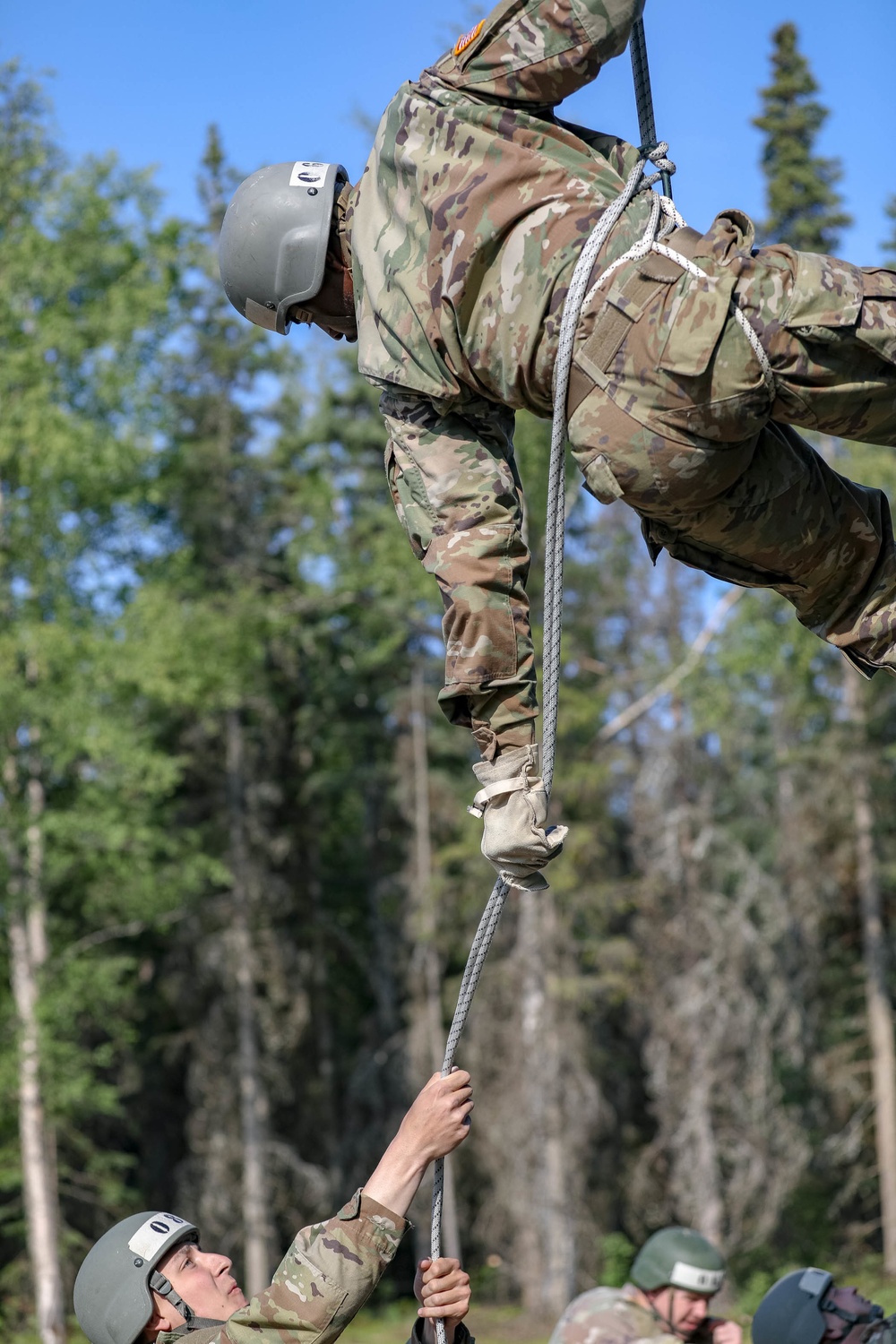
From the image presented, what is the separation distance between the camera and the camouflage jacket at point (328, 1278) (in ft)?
11.2

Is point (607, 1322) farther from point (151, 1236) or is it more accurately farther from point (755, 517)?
point (755, 517)

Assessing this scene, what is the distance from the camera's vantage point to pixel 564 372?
320cm

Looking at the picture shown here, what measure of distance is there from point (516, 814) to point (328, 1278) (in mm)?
1105

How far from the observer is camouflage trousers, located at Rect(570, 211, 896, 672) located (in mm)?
3072

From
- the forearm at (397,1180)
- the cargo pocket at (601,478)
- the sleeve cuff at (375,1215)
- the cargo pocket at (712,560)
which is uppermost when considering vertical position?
the cargo pocket at (601,478)

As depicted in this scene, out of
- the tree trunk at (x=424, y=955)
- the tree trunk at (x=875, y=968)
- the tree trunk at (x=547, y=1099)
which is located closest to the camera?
the tree trunk at (x=547, y=1099)

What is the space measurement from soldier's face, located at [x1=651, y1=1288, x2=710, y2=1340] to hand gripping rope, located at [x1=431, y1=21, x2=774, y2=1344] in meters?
4.25

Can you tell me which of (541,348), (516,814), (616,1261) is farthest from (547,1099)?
(541,348)

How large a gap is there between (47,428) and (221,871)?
5.87 metres

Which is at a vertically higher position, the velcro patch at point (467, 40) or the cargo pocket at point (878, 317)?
the velcro patch at point (467, 40)

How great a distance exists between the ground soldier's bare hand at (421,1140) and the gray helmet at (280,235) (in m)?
1.87

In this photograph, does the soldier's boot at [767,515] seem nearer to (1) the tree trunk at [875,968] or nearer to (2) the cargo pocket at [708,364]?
A: (2) the cargo pocket at [708,364]

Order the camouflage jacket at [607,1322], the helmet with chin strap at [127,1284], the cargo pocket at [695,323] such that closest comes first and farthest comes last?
1. the cargo pocket at [695,323]
2. the helmet with chin strap at [127,1284]
3. the camouflage jacket at [607,1322]

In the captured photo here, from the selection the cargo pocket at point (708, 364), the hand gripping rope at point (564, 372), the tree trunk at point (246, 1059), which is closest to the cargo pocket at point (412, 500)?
the hand gripping rope at point (564, 372)
